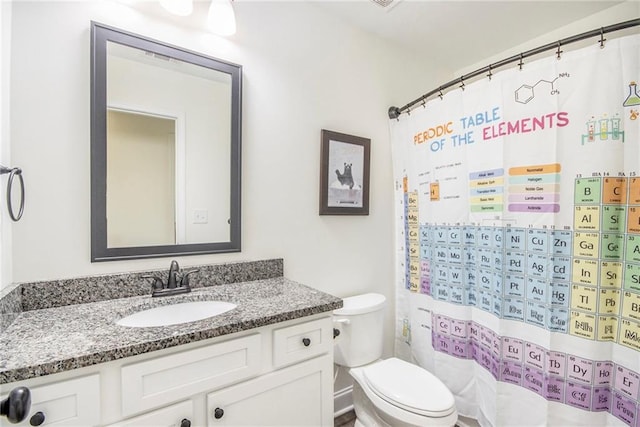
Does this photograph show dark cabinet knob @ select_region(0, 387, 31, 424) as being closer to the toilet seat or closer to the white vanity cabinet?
the white vanity cabinet

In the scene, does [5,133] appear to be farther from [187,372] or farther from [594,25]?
[594,25]

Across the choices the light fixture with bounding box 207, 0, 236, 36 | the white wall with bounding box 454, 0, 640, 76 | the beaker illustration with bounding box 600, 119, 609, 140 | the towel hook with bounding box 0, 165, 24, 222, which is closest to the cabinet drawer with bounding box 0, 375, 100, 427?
the towel hook with bounding box 0, 165, 24, 222

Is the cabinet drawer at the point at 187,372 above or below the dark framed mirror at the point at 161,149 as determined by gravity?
below

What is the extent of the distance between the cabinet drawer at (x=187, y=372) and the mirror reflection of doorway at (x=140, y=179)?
61 cm

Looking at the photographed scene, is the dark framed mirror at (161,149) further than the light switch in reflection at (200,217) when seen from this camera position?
No

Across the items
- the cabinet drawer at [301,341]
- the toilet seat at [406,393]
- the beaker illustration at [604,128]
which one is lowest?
the toilet seat at [406,393]

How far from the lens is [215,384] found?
3.02ft

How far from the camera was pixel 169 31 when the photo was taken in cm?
131

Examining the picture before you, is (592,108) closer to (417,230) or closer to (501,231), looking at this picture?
(501,231)

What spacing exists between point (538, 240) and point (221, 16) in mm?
1741

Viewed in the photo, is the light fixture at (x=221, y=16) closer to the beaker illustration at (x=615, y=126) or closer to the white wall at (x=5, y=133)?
the white wall at (x=5, y=133)

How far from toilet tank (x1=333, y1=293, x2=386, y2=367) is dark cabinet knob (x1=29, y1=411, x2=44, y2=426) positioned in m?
1.15

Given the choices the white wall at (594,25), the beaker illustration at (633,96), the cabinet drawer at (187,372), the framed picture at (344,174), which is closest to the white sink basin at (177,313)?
the cabinet drawer at (187,372)

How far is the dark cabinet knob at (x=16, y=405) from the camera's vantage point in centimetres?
62
